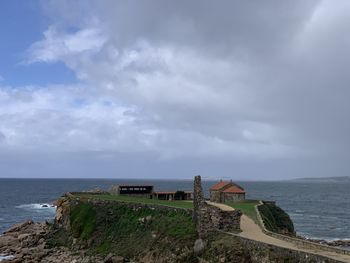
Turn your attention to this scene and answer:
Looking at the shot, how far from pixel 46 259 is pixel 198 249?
19.9 m

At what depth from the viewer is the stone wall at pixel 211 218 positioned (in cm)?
4331

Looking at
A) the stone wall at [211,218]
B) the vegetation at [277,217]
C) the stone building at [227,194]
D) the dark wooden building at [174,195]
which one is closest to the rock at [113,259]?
the stone wall at [211,218]

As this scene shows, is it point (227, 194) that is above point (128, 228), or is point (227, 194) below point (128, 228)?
above

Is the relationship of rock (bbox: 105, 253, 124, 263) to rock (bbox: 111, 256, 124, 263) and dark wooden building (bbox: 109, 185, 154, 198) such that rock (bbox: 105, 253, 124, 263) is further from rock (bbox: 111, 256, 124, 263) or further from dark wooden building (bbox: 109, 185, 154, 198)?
dark wooden building (bbox: 109, 185, 154, 198)

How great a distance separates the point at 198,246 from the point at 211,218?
2.80 m

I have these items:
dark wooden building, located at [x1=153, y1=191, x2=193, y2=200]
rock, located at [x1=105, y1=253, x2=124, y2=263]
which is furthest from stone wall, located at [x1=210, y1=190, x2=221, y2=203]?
rock, located at [x1=105, y1=253, x2=124, y2=263]

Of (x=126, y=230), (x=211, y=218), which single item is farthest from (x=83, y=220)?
(x=211, y=218)

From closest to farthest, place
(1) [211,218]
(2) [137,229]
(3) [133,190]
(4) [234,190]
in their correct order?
(1) [211,218]
(2) [137,229]
(4) [234,190]
(3) [133,190]

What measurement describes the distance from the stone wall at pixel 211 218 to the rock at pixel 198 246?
530mm

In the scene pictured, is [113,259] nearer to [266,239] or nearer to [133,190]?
[266,239]

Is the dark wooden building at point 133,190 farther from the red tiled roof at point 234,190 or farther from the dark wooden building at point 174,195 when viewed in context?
the red tiled roof at point 234,190

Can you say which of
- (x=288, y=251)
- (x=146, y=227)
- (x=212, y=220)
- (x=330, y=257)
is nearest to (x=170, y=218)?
(x=146, y=227)

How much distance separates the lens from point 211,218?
4406cm

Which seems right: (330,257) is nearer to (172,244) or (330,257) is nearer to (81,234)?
(172,244)
